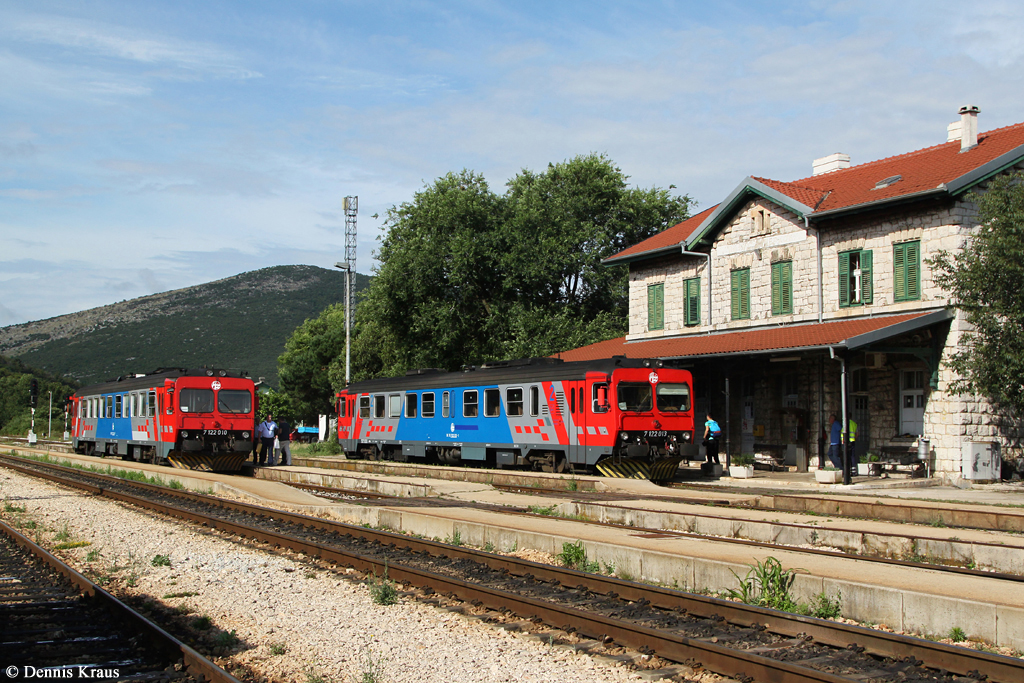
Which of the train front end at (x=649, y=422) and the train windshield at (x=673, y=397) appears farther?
the train windshield at (x=673, y=397)

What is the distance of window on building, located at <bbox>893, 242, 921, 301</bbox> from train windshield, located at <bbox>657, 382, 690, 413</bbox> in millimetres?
6181

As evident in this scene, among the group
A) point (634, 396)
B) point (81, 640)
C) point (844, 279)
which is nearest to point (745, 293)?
point (844, 279)

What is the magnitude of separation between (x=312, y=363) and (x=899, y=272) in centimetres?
6634

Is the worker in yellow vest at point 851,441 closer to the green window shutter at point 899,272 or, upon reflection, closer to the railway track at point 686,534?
the green window shutter at point 899,272

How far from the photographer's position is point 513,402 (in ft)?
73.7

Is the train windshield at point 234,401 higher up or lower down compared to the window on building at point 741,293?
lower down

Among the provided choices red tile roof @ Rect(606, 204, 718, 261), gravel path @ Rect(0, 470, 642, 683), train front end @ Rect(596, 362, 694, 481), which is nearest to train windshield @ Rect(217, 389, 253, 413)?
train front end @ Rect(596, 362, 694, 481)

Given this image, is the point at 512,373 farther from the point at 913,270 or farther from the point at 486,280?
the point at 486,280

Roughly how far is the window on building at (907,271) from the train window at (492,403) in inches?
409

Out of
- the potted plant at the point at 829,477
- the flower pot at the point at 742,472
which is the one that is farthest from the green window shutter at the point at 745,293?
the potted plant at the point at 829,477

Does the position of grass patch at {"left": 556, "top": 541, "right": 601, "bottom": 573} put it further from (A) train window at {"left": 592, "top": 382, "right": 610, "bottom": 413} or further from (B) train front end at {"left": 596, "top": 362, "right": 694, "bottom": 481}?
(A) train window at {"left": 592, "top": 382, "right": 610, "bottom": 413}

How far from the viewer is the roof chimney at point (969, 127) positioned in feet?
81.1

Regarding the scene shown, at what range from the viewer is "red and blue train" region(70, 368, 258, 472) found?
24969mm

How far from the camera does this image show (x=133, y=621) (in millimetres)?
7246
